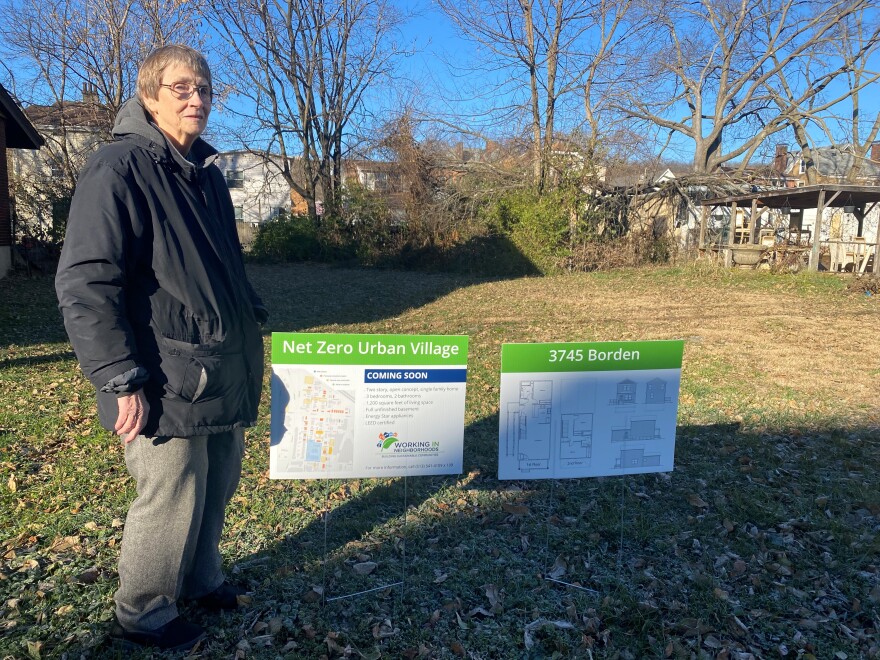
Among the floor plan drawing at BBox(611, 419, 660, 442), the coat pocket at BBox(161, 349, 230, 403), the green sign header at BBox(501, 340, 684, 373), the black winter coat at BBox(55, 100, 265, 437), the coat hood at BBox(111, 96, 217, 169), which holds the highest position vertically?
the coat hood at BBox(111, 96, 217, 169)

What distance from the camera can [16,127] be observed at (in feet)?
51.2

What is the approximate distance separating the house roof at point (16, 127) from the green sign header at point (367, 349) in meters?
→ 15.4

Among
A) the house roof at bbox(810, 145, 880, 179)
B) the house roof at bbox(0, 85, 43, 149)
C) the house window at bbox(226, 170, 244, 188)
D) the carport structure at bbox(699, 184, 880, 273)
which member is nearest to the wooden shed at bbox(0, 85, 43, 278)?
the house roof at bbox(0, 85, 43, 149)

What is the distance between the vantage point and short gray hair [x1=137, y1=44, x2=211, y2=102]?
7.24 feet

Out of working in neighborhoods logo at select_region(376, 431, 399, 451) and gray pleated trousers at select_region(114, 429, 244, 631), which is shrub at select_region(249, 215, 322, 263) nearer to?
working in neighborhoods logo at select_region(376, 431, 399, 451)

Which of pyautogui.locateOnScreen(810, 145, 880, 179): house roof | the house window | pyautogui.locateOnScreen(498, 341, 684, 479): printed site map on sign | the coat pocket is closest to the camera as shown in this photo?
the coat pocket

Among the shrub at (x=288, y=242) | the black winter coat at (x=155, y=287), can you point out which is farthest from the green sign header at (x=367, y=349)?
the shrub at (x=288, y=242)

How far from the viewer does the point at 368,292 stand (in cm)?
1645

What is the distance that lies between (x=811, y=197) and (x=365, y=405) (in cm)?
2181

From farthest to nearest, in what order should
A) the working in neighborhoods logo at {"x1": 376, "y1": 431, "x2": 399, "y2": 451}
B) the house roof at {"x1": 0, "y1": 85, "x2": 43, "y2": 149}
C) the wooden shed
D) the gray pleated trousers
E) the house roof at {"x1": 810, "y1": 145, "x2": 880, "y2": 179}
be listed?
the house roof at {"x1": 810, "y1": 145, "x2": 880, "y2": 179}
the wooden shed
the house roof at {"x1": 0, "y1": 85, "x2": 43, "y2": 149}
the working in neighborhoods logo at {"x1": 376, "y1": 431, "x2": 399, "y2": 451}
the gray pleated trousers

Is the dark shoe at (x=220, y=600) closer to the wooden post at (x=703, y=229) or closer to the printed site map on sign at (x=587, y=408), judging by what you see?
the printed site map on sign at (x=587, y=408)

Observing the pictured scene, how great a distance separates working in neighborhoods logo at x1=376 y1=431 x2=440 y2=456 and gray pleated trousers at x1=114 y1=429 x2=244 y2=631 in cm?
69

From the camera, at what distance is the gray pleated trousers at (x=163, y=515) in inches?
89.4

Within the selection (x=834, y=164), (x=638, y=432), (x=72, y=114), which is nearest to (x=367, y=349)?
(x=638, y=432)
